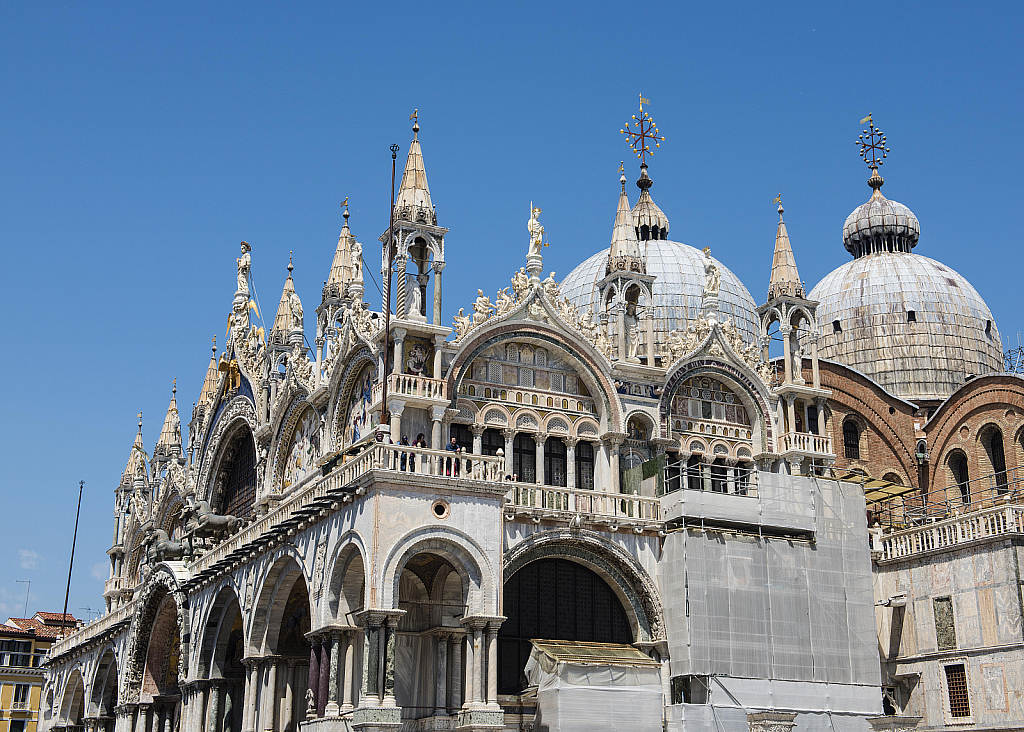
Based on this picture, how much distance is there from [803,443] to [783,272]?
6557mm

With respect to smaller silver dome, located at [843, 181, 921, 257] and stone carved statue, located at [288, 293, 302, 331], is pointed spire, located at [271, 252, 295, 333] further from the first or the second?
smaller silver dome, located at [843, 181, 921, 257]

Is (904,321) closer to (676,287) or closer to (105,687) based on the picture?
(676,287)

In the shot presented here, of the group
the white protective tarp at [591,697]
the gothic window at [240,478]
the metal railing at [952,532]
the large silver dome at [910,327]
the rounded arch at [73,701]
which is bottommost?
the white protective tarp at [591,697]

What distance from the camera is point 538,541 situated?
1318 inches

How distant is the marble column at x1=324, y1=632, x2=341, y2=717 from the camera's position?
30703 millimetres

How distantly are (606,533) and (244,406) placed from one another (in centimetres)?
1944

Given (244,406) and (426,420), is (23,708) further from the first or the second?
(426,420)

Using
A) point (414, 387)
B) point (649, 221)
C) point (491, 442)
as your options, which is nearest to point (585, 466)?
point (491, 442)

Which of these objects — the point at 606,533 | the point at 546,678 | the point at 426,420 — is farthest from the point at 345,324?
the point at 546,678

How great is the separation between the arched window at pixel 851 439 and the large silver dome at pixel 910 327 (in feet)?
16.6

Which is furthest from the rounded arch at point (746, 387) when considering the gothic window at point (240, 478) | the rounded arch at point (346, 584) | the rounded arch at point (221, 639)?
the gothic window at point (240, 478)

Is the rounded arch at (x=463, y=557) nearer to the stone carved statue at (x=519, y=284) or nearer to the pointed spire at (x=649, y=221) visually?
the stone carved statue at (x=519, y=284)

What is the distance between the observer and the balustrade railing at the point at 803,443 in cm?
3934

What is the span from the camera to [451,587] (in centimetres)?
3350
